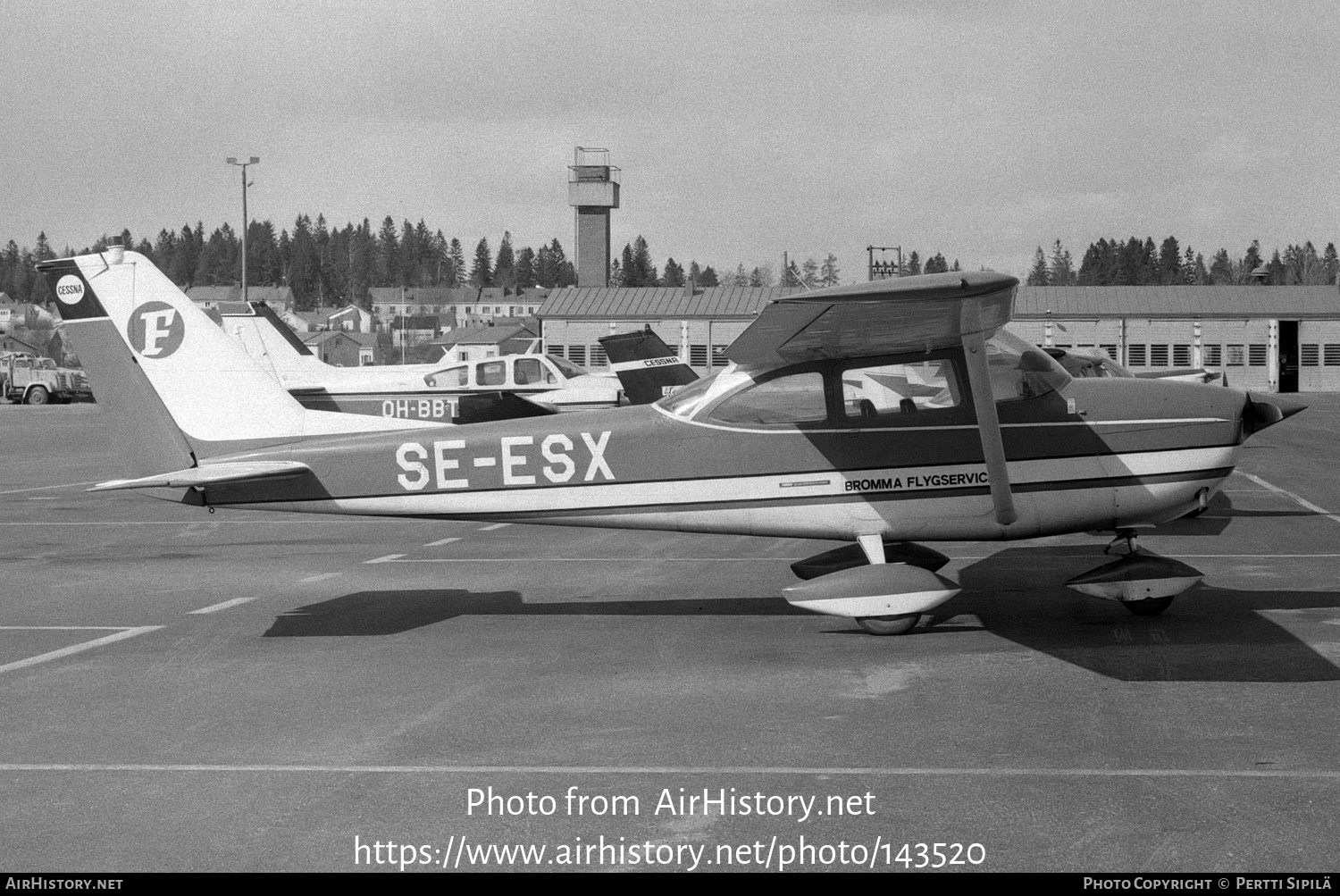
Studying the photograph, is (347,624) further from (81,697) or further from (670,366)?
(670,366)

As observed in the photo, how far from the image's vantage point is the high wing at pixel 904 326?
6.63m

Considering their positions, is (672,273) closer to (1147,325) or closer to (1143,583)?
(1147,325)

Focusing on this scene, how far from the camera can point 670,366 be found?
17.9 meters

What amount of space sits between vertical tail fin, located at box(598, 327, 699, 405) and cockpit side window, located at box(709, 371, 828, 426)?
9152mm

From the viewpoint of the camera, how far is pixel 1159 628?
7.89 metres

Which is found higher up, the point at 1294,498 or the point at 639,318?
the point at 639,318

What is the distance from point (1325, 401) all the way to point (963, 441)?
49.3 metres

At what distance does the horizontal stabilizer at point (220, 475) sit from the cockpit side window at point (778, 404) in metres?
2.79

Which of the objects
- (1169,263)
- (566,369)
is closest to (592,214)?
(566,369)

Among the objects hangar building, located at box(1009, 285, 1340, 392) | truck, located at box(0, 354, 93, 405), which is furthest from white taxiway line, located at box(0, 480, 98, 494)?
hangar building, located at box(1009, 285, 1340, 392)

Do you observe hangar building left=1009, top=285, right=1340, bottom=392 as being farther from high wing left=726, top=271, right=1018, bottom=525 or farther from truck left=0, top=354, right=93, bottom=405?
high wing left=726, top=271, right=1018, bottom=525

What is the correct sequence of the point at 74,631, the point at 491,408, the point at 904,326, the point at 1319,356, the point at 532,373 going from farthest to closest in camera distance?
1. the point at 1319,356
2. the point at 532,373
3. the point at 491,408
4. the point at 74,631
5. the point at 904,326

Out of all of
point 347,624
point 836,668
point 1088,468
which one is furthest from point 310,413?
point 1088,468

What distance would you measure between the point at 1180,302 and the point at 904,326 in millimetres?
59532
